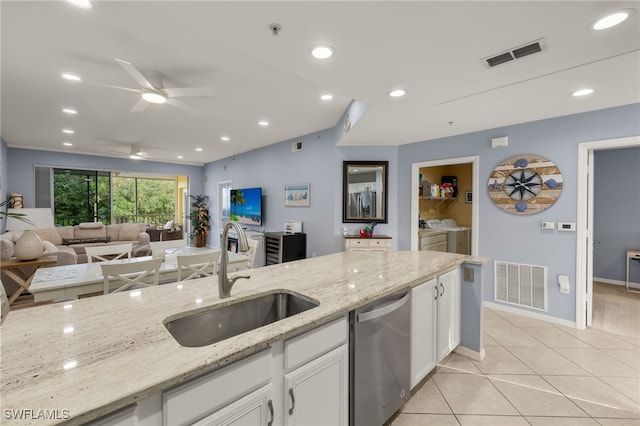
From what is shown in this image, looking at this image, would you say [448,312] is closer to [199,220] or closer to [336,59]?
[336,59]

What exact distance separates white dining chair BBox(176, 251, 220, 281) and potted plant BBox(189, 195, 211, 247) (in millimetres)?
6217

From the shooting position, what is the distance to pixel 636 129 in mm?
2803

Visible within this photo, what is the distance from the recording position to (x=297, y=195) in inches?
217

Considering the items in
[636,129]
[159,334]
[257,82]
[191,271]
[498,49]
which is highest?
[257,82]

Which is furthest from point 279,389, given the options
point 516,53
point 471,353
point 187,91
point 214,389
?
point 187,91

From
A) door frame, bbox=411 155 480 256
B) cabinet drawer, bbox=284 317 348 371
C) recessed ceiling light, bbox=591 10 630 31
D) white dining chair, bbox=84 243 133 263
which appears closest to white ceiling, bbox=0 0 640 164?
recessed ceiling light, bbox=591 10 630 31

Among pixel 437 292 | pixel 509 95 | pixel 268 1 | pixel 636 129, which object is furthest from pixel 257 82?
pixel 636 129

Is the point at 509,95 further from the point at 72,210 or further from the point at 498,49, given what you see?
the point at 72,210

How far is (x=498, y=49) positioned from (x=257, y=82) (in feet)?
7.58

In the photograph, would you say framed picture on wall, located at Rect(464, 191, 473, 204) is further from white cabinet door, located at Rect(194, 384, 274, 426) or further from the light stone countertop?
white cabinet door, located at Rect(194, 384, 274, 426)

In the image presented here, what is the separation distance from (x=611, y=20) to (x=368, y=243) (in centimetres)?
344

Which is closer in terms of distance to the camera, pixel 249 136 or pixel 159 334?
pixel 159 334

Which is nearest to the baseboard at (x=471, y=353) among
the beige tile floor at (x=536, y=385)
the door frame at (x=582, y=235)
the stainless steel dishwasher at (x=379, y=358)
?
the beige tile floor at (x=536, y=385)

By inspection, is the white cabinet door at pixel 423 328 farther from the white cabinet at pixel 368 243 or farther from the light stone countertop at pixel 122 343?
the white cabinet at pixel 368 243
